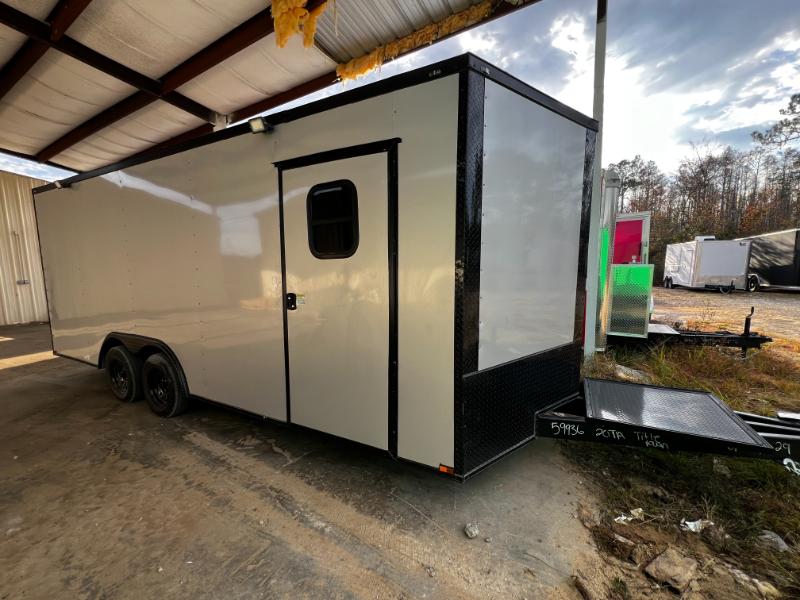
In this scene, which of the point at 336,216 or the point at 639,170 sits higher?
the point at 639,170

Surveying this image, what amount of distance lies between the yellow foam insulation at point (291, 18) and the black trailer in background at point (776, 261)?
→ 67.6 ft

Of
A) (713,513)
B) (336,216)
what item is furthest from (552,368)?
(336,216)

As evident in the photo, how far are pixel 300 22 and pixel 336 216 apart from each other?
352 centimetres

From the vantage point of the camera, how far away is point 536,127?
2512mm

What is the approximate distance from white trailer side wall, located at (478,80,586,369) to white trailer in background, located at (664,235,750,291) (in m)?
18.7

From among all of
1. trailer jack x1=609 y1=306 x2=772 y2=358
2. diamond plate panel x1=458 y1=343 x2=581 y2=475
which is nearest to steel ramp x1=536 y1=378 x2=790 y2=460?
diamond plate panel x1=458 y1=343 x2=581 y2=475

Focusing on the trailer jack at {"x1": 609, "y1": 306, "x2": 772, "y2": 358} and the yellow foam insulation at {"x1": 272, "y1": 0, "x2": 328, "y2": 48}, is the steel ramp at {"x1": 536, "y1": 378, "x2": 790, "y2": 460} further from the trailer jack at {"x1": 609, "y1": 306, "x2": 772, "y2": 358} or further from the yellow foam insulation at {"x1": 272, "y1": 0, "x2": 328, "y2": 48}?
the yellow foam insulation at {"x1": 272, "y1": 0, "x2": 328, "y2": 48}

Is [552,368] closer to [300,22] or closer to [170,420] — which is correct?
[170,420]

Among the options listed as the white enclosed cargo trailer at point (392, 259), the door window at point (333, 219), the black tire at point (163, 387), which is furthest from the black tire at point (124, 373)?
the door window at point (333, 219)

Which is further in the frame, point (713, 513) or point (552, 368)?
point (552, 368)

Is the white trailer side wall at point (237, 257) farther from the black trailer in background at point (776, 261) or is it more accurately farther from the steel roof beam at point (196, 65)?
the black trailer in background at point (776, 261)

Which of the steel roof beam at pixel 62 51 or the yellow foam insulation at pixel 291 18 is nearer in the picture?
the yellow foam insulation at pixel 291 18

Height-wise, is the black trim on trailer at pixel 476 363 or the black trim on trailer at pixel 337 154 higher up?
the black trim on trailer at pixel 337 154

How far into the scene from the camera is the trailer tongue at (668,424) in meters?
2.16
